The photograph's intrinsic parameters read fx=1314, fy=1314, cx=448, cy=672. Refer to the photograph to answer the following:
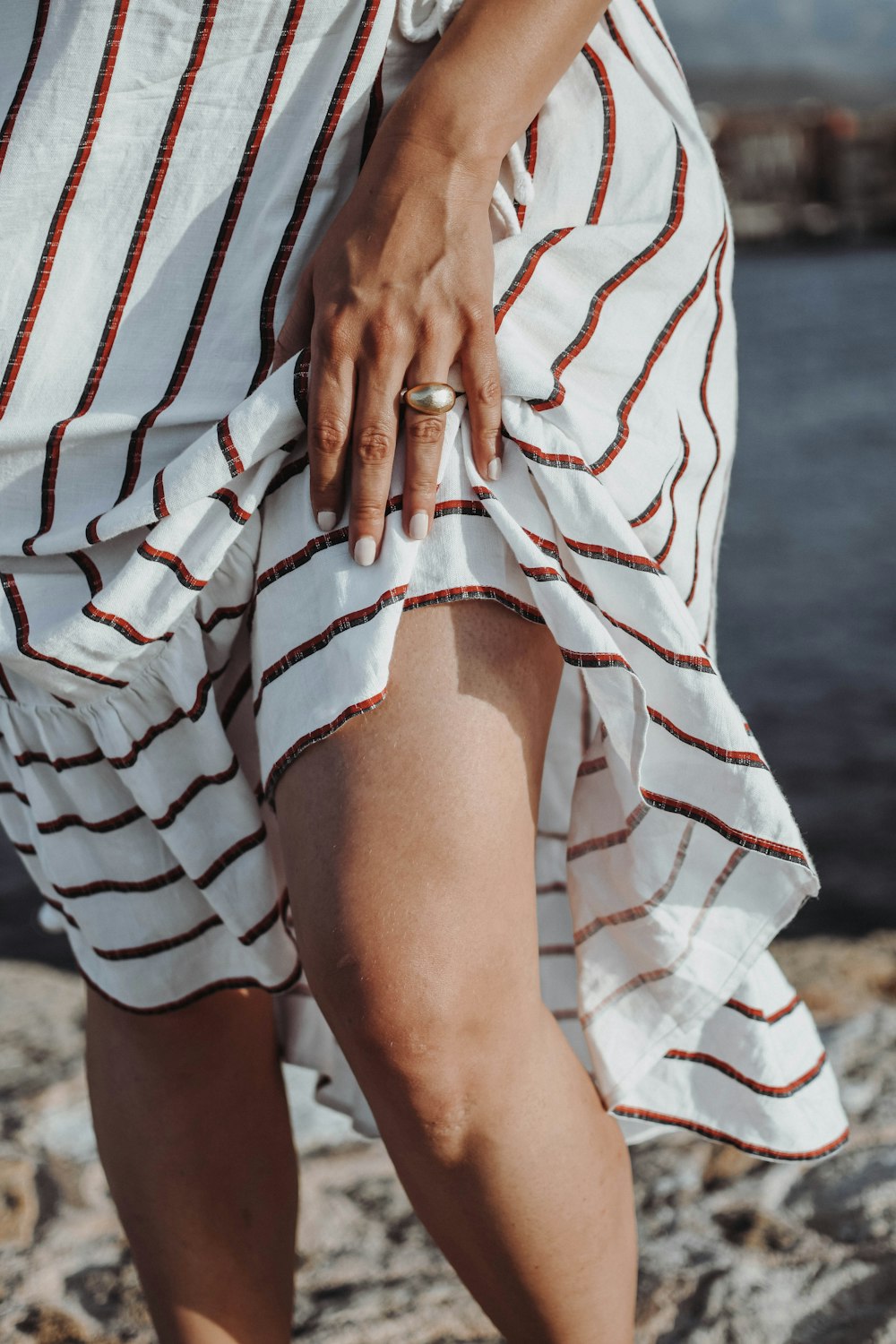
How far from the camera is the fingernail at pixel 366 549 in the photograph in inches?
36.8

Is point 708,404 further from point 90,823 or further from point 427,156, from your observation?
point 90,823

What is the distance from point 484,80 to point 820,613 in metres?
4.80

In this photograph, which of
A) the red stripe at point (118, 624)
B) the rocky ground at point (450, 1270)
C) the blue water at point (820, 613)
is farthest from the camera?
the blue water at point (820, 613)

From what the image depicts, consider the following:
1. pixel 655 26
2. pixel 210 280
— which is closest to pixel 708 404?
pixel 655 26

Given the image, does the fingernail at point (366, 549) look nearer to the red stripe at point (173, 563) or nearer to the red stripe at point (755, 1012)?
the red stripe at point (173, 563)

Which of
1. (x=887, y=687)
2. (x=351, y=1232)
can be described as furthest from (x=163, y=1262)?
(x=887, y=687)

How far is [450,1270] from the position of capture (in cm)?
164

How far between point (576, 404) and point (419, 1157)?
0.56 metres

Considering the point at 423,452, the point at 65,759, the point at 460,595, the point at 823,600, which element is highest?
the point at 423,452

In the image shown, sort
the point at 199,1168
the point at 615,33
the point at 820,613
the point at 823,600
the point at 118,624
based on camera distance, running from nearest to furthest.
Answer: the point at 118,624 → the point at 615,33 → the point at 199,1168 → the point at 820,613 → the point at 823,600

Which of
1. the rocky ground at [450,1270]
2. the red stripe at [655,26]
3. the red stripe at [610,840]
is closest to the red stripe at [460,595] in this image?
the red stripe at [610,840]

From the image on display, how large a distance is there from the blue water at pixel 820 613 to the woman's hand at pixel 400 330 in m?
2.63

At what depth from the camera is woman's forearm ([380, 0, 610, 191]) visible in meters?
0.94

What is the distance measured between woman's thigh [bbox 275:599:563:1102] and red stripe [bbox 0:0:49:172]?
51 cm
